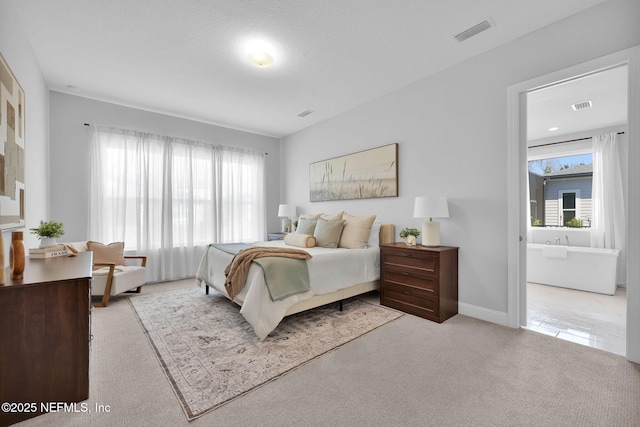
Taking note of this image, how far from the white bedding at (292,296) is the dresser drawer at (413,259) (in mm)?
283

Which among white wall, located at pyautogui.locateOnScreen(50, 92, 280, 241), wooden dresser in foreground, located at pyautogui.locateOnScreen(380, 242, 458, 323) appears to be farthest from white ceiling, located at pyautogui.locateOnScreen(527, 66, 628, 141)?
white wall, located at pyautogui.locateOnScreen(50, 92, 280, 241)

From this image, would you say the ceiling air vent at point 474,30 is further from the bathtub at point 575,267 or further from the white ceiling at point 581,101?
the bathtub at point 575,267

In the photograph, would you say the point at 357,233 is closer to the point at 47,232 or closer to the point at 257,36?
the point at 257,36

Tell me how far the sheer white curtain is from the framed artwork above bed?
60.8 inches

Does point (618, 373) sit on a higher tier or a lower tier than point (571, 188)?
lower

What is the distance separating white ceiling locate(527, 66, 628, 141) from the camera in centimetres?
325

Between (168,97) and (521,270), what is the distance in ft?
16.3

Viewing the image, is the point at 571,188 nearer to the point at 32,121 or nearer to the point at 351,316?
the point at 351,316

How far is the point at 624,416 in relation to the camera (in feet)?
5.10

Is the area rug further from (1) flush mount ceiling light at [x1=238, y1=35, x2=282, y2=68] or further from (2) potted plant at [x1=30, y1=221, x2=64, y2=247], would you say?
(1) flush mount ceiling light at [x1=238, y1=35, x2=282, y2=68]

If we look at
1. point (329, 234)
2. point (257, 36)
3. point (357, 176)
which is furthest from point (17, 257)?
point (357, 176)

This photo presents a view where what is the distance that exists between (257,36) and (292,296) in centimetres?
253

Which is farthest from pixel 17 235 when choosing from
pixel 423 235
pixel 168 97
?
pixel 423 235

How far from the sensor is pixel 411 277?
3170mm
